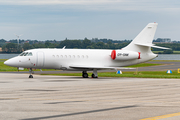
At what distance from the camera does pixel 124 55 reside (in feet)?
110

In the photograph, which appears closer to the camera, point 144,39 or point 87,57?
point 87,57

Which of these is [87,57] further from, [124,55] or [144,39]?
[144,39]

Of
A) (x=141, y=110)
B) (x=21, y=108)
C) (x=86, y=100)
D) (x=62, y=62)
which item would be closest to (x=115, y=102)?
(x=86, y=100)

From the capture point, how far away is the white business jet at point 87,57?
1231 inches

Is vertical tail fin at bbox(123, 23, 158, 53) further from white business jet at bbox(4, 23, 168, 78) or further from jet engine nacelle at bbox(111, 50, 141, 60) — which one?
jet engine nacelle at bbox(111, 50, 141, 60)

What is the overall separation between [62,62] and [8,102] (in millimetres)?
18308

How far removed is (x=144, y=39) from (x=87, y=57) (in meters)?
7.10

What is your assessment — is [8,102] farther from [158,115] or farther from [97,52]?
[97,52]

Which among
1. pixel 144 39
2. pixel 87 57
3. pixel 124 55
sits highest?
pixel 144 39

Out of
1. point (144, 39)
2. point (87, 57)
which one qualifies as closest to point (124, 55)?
point (144, 39)

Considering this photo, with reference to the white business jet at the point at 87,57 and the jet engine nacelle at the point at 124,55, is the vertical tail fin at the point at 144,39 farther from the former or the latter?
the jet engine nacelle at the point at 124,55

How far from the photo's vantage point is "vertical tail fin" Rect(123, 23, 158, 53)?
34469 millimetres

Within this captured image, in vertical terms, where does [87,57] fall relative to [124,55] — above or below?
below

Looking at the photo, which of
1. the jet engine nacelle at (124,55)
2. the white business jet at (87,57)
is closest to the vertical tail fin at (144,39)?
the white business jet at (87,57)
